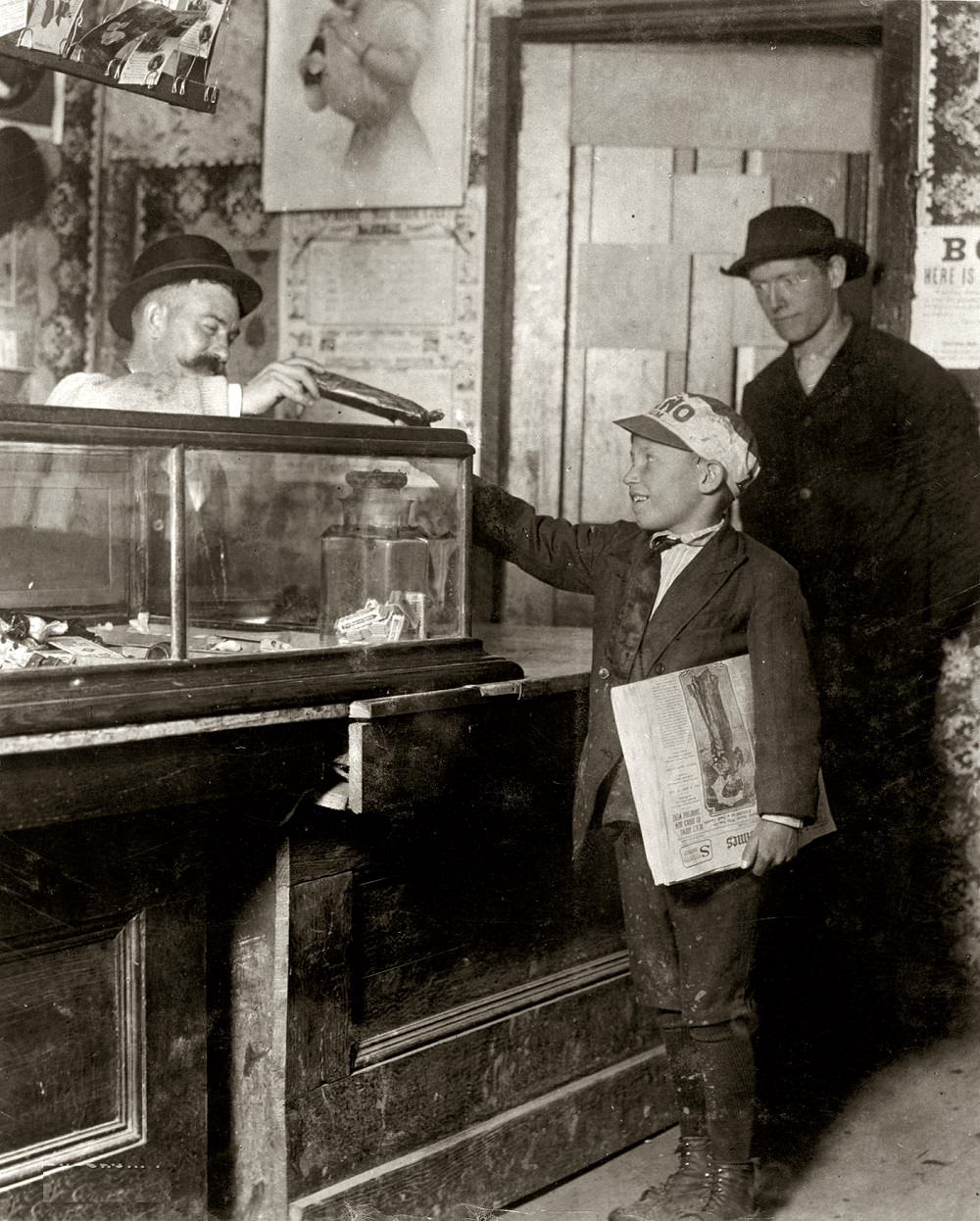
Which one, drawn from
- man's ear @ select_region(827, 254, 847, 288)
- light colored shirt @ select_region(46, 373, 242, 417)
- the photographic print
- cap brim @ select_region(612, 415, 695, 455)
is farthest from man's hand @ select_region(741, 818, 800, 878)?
the photographic print

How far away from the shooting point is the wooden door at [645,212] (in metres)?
3.77

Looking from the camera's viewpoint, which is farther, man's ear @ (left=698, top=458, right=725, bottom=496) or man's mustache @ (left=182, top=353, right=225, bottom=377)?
man's mustache @ (left=182, top=353, right=225, bottom=377)

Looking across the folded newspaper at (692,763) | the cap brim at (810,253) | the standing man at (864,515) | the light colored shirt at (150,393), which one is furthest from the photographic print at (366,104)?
the folded newspaper at (692,763)

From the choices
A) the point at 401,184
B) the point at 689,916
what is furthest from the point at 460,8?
the point at 689,916

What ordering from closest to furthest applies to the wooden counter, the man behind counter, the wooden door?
the wooden counter < the man behind counter < the wooden door

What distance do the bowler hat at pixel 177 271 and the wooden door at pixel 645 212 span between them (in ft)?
3.52

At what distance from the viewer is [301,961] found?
7.41 feet

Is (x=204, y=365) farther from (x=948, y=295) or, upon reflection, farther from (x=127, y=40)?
(x=948, y=295)

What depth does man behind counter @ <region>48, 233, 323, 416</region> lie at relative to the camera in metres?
2.77

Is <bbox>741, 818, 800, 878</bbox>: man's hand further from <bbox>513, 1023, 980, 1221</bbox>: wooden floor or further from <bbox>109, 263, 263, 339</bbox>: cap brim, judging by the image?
<bbox>109, 263, 263, 339</bbox>: cap brim

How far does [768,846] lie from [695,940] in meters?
0.23

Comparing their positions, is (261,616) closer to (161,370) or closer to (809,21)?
(161,370)

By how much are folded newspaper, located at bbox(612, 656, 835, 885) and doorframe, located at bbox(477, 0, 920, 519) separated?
5.03ft

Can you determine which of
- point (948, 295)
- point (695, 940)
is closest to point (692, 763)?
point (695, 940)
